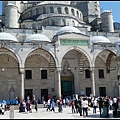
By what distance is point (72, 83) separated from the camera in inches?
922

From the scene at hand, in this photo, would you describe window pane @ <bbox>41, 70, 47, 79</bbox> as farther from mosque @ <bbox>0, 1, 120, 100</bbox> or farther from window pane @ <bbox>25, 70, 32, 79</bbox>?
window pane @ <bbox>25, 70, 32, 79</bbox>

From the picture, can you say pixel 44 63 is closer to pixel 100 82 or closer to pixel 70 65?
A: pixel 70 65

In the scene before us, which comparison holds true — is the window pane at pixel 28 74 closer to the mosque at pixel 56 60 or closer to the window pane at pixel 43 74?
the mosque at pixel 56 60

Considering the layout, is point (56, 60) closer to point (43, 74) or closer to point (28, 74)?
point (43, 74)

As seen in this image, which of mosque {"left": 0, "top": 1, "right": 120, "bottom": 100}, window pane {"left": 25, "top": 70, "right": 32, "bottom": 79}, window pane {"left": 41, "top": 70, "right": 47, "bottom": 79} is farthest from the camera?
window pane {"left": 41, "top": 70, "right": 47, "bottom": 79}

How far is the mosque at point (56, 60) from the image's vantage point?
2009cm

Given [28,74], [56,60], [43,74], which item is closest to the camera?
[56,60]

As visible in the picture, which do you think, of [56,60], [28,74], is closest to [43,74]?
[28,74]

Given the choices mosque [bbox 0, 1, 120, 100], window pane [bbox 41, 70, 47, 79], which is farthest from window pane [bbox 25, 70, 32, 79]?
window pane [bbox 41, 70, 47, 79]

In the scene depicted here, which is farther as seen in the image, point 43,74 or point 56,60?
point 43,74

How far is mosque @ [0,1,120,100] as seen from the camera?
65.9 feet

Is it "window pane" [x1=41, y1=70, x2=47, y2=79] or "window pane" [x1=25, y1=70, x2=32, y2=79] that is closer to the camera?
"window pane" [x1=25, y1=70, x2=32, y2=79]

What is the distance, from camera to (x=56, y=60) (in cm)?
2009

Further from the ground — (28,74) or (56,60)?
(56,60)
